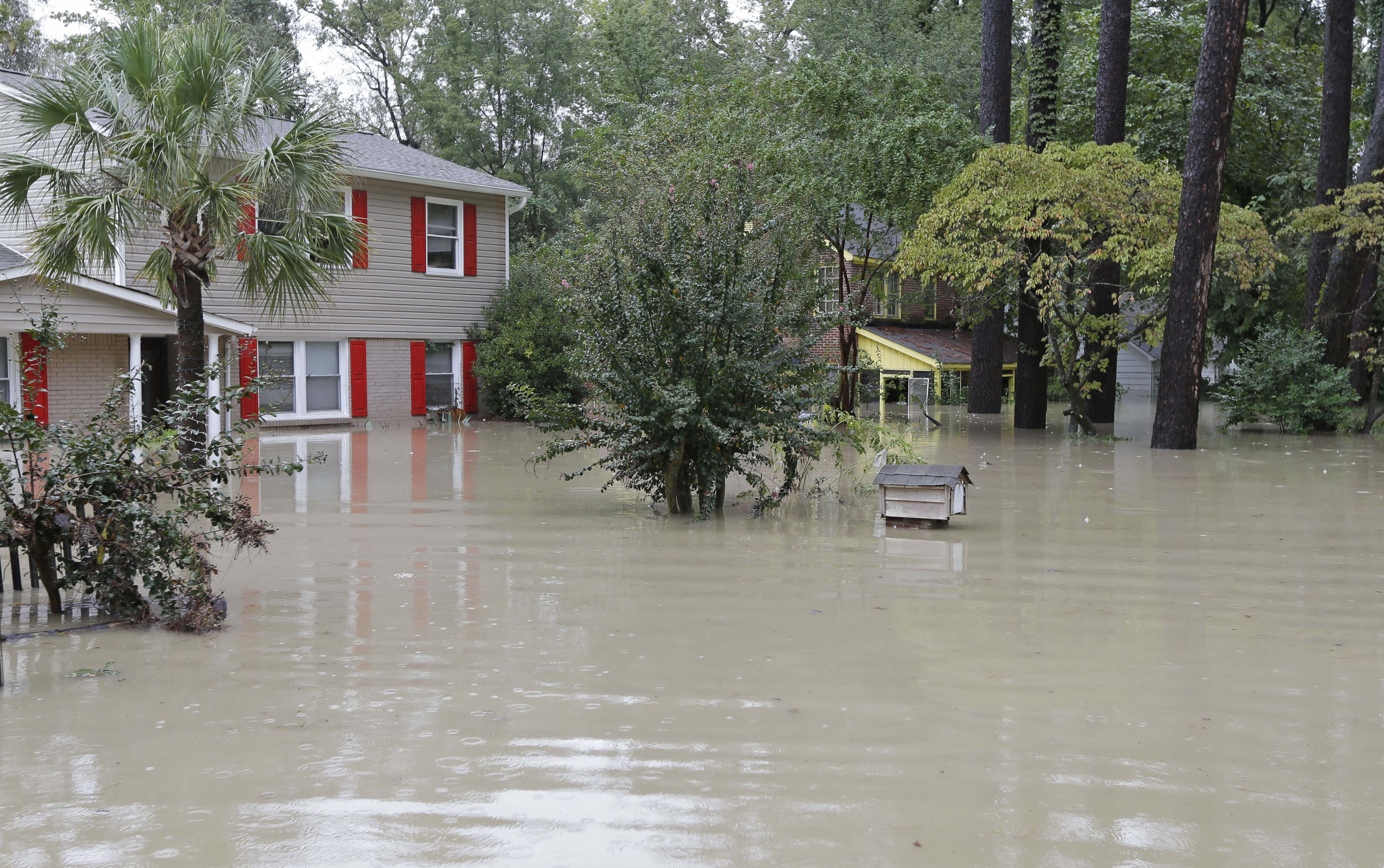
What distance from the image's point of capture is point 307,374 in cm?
2239

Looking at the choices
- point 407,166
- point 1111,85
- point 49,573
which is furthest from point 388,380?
point 49,573

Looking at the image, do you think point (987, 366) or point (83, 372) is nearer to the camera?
point (83, 372)

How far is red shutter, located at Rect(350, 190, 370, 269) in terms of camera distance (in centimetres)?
2231

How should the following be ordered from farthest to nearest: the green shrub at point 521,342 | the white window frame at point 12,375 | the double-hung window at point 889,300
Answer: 1. the double-hung window at point 889,300
2. the green shrub at point 521,342
3. the white window frame at point 12,375

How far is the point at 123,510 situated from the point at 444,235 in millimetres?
18719

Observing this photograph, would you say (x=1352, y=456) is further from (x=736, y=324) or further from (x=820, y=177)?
(x=736, y=324)

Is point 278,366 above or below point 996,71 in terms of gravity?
below

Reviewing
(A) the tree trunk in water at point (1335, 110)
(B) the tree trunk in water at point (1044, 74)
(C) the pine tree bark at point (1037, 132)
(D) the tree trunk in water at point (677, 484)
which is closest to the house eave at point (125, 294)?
(D) the tree trunk in water at point (677, 484)

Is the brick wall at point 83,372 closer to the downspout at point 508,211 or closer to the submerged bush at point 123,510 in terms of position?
the downspout at point 508,211

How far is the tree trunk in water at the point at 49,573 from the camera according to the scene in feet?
21.4

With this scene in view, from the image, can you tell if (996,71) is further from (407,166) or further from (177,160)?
(177,160)

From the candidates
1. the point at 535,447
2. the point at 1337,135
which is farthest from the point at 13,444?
the point at 1337,135

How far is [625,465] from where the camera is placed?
1088cm

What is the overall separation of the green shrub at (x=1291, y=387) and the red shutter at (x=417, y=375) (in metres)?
16.1
